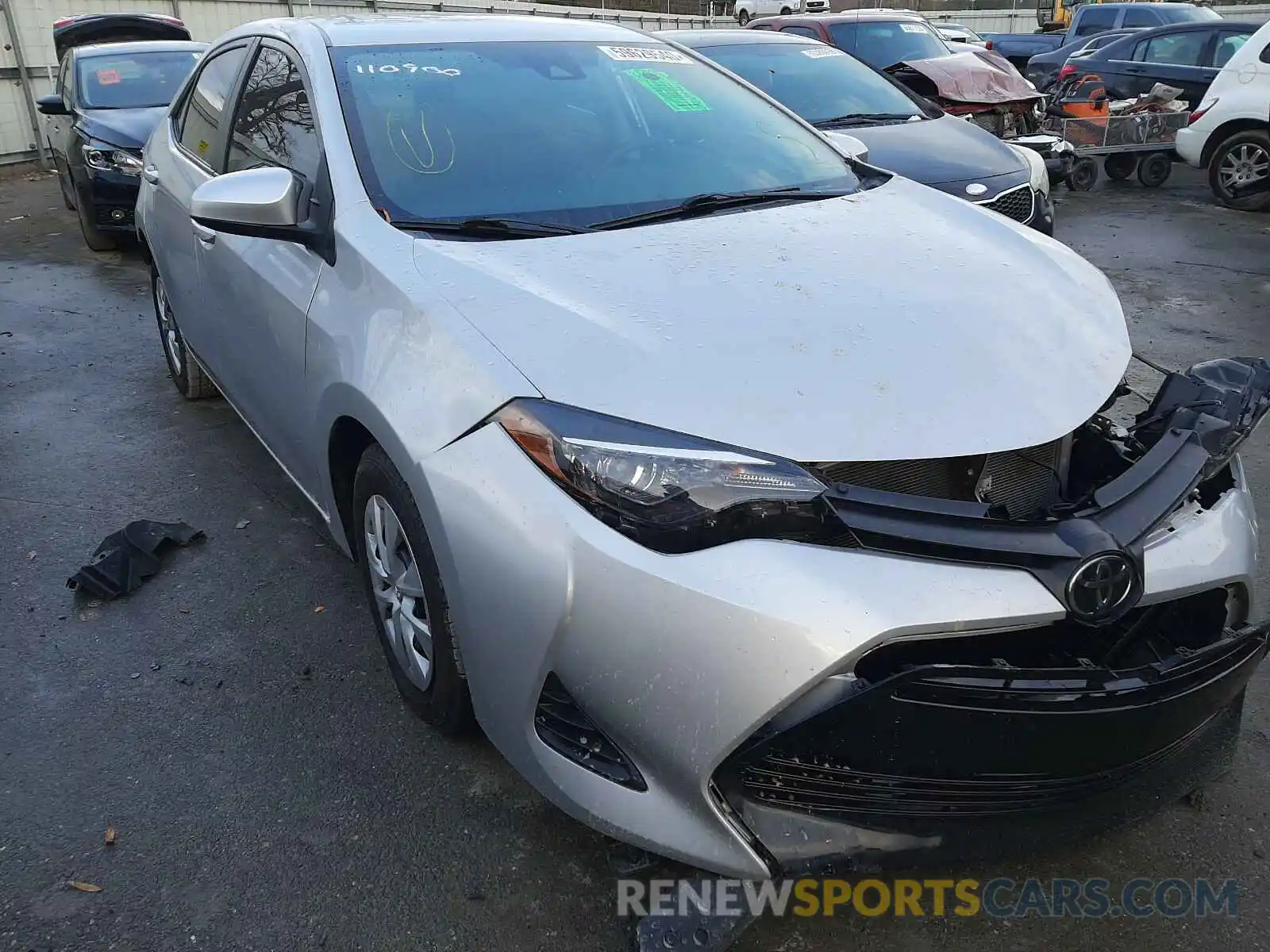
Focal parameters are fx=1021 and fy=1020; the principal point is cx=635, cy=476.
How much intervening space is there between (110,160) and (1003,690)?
8.62m

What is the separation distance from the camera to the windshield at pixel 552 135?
2701 millimetres

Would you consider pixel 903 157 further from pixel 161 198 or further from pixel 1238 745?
pixel 1238 745

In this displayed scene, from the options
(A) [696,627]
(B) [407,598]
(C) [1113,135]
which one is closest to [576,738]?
(A) [696,627]

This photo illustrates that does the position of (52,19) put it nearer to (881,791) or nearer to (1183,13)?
(881,791)

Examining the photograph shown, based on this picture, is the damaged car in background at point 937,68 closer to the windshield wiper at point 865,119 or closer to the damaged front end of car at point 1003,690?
the windshield wiper at point 865,119

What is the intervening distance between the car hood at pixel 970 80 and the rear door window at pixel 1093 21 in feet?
35.3

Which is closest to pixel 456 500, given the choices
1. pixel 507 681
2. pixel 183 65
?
pixel 507 681

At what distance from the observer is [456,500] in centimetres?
202

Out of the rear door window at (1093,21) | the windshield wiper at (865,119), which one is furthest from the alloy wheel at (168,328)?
the rear door window at (1093,21)

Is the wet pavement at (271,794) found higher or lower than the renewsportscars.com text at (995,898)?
lower

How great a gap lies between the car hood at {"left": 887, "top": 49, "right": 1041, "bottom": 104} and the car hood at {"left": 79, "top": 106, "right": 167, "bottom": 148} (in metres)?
6.44

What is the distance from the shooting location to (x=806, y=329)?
83.4 inches

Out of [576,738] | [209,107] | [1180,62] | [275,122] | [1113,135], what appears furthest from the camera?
[1180,62]

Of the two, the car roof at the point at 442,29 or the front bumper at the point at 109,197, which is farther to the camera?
the front bumper at the point at 109,197
